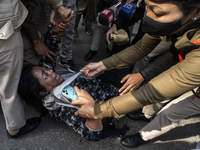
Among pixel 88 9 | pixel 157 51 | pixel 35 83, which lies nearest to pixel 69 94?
pixel 35 83

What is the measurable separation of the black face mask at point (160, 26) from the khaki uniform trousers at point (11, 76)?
125 cm

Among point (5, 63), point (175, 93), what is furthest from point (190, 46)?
point (5, 63)

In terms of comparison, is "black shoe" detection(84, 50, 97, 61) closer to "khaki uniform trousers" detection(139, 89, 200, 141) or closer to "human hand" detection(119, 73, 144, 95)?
"human hand" detection(119, 73, 144, 95)

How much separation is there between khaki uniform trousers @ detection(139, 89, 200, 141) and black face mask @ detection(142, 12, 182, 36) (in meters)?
0.67

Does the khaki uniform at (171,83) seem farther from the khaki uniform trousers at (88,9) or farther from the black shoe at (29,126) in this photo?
the khaki uniform trousers at (88,9)

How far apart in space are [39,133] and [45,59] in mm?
1044

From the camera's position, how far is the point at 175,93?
3.58 feet

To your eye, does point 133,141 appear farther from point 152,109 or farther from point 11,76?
point 11,76

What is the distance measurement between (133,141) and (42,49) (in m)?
1.74

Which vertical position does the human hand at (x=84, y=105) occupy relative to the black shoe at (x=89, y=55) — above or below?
above

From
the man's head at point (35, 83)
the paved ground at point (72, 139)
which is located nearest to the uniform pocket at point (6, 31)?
the man's head at point (35, 83)

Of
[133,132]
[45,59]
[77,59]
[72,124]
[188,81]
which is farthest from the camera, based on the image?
[77,59]

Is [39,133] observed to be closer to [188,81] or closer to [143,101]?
[143,101]

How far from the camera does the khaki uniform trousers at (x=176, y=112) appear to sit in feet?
4.64
